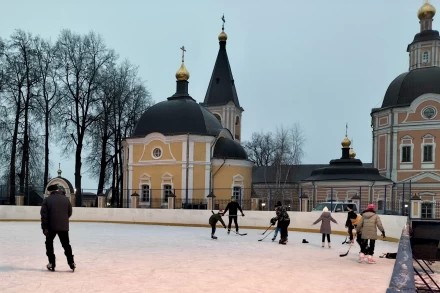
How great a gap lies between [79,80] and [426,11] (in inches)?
1410

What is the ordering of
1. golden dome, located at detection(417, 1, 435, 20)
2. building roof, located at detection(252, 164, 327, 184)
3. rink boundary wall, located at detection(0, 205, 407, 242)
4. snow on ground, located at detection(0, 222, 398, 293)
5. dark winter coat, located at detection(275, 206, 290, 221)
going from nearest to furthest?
1. snow on ground, located at detection(0, 222, 398, 293)
2. dark winter coat, located at detection(275, 206, 290, 221)
3. rink boundary wall, located at detection(0, 205, 407, 242)
4. golden dome, located at detection(417, 1, 435, 20)
5. building roof, located at detection(252, 164, 327, 184)

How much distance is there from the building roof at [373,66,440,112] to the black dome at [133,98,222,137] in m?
17.1

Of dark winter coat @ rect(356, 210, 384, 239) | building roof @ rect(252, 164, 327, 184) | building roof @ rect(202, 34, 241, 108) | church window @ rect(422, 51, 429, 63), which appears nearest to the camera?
dark winter coat @ rect(356, 210, 384, 239)

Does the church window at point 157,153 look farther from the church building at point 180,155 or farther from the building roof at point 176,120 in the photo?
the building roof at point 176,120

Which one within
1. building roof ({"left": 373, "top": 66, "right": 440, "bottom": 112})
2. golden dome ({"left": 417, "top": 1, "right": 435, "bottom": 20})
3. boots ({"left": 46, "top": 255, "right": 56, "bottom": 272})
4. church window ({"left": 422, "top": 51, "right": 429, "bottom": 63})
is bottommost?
boots ({"left": 46, "top": 255, "right": 56, "bottom": 272})

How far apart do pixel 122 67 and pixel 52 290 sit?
111 ft

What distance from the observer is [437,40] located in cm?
4372

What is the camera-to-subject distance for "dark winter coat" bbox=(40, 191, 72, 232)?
24.0 ft

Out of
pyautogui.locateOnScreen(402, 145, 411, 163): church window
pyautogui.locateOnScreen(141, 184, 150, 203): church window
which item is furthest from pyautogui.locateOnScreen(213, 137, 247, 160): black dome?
pyautogui.locateOnScreen(402, 145, 411, 163): church window

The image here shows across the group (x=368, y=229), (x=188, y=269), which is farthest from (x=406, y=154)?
(x=188, y=269)

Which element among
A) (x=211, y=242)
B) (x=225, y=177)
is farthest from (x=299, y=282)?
(x=225, y=177)

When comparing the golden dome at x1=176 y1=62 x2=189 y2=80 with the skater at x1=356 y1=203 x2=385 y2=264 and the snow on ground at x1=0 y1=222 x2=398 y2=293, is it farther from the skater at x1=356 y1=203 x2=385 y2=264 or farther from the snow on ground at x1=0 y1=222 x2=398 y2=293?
the skater at x1=356 y1=203 x2=385 y2=264

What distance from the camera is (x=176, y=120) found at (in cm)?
3566

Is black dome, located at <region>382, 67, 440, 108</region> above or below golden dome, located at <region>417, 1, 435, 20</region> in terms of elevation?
below
